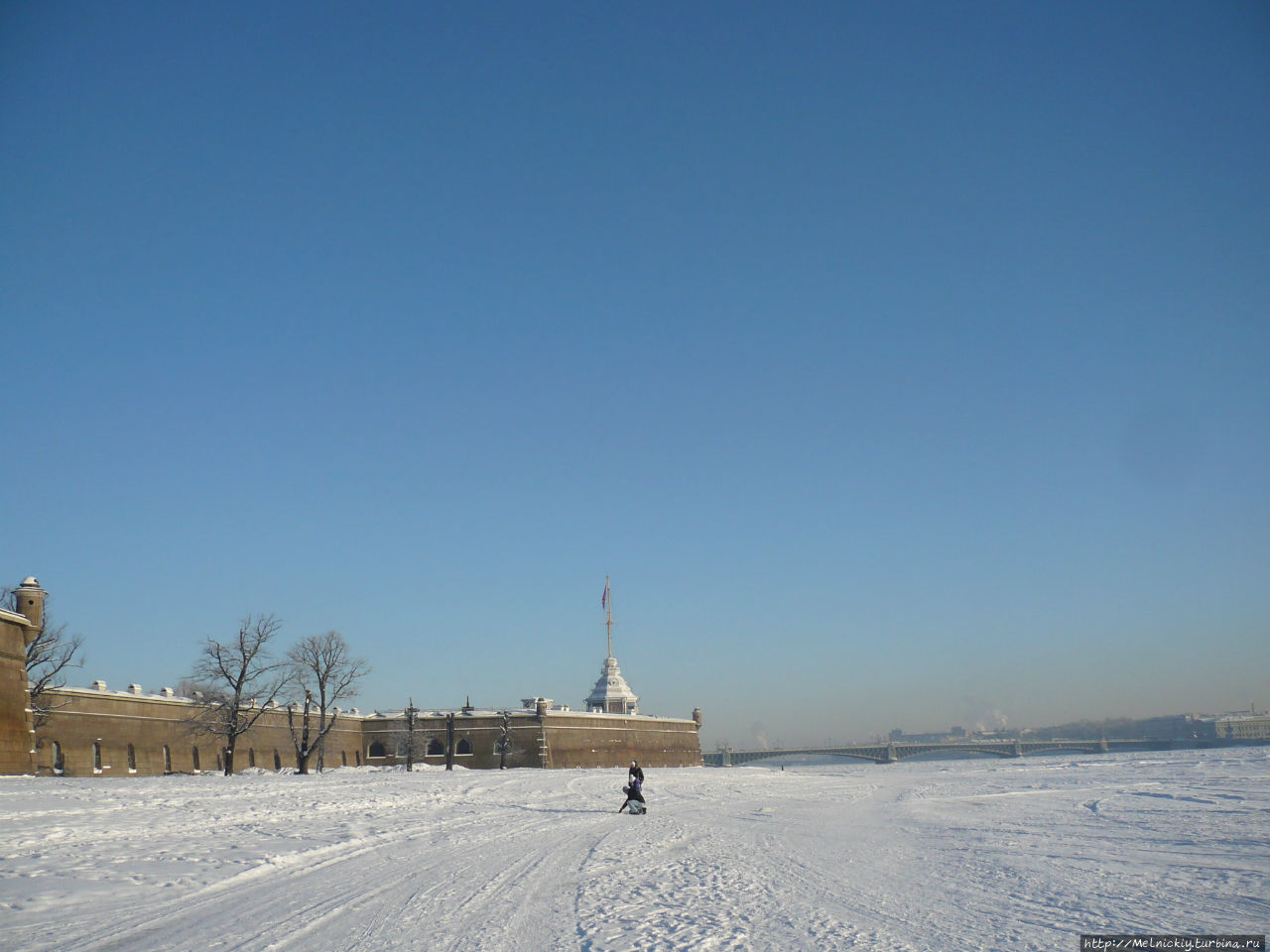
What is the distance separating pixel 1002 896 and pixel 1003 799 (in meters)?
20.1

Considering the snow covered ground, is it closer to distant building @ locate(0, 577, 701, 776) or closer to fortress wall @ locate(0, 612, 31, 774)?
fortress wall @ locate(0, 612, 31, 774)

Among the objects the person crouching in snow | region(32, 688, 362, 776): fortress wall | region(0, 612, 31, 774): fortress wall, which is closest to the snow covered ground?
the person crouching in snow

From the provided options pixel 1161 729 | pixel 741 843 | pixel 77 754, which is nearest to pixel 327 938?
pixel 741 843

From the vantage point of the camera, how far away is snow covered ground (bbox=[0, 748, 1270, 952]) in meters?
9.70

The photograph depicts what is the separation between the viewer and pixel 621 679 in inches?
3836

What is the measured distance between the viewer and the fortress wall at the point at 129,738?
43.9 metres

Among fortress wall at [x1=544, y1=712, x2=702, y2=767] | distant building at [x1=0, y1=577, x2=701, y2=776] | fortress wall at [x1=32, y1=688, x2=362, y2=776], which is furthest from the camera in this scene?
fortress wall at [x1=544, y1=712, x2=702, y2=767]

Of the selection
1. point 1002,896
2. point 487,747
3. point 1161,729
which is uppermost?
point 1002,896

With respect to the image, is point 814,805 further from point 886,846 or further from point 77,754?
point 77,754

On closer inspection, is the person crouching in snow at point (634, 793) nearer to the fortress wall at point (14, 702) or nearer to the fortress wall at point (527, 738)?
the fortress wall at point (14, 702)

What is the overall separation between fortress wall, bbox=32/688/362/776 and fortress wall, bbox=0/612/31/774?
6.87 meters

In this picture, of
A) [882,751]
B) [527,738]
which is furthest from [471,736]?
[882,751]

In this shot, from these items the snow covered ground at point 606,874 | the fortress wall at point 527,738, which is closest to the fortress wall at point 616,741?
the fortress wall at point 527,738

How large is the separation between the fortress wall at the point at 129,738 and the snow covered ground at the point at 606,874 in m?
20.7
